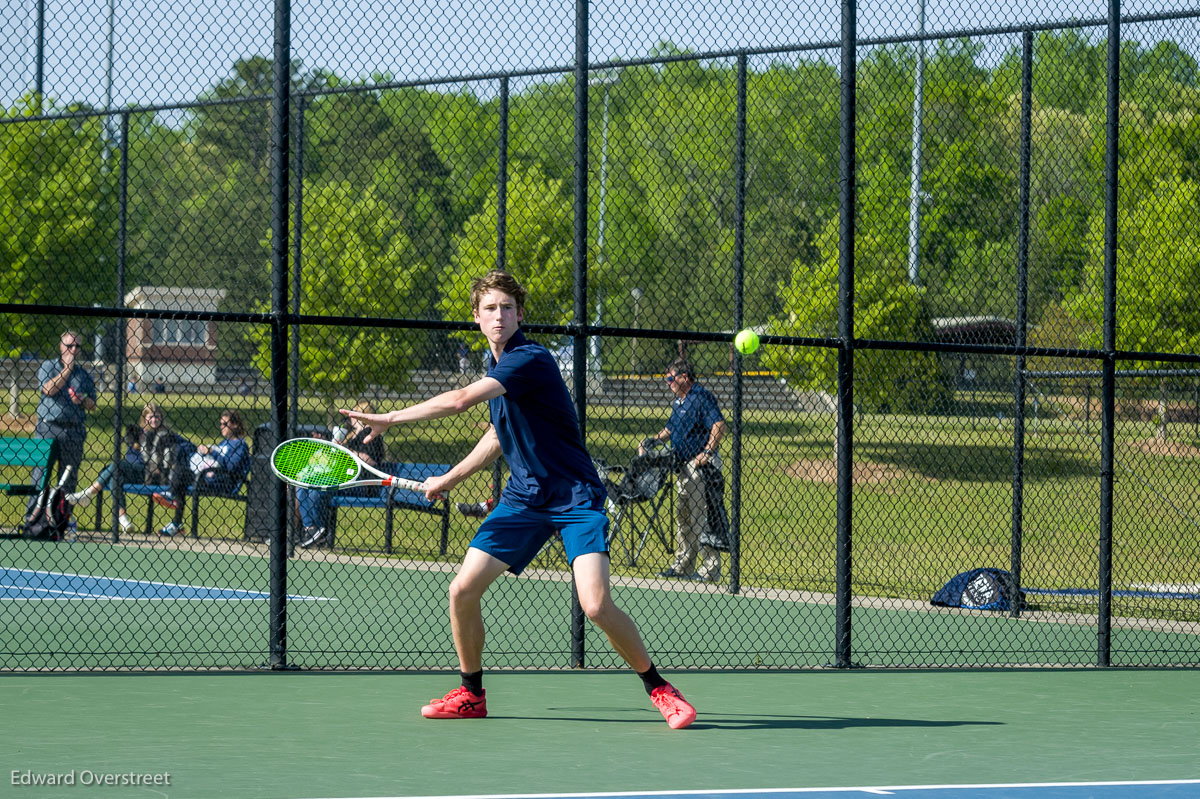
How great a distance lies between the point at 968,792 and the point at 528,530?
1.84 m

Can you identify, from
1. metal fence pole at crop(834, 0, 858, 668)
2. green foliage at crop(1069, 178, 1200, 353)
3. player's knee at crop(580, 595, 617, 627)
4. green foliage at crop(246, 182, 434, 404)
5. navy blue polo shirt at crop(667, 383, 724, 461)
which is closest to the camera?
player's knee at crop(580, 595, 617, 627)

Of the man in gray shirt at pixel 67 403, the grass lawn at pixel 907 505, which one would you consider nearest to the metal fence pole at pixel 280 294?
the grass lawn at pixel 907 505

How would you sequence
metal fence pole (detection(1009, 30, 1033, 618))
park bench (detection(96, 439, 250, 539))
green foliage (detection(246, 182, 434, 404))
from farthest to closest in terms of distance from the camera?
green foliage (detection(246, 182, 434, 404)), park bench (detection(96, 439, 250, 539)), metal fence pole (detection(1009, 30, 1033, 618))

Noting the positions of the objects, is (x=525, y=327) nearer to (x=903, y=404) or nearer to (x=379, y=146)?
(x=903, y=404)

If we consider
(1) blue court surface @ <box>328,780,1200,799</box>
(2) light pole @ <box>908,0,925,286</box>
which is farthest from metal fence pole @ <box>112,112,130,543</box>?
(1) blue court surface @ <box>328,780,1200,799</box>

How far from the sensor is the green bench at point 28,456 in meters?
12.5

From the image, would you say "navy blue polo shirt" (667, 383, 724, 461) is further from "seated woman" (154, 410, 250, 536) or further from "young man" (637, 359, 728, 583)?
"seated woman" (154, 410, 250, 536)

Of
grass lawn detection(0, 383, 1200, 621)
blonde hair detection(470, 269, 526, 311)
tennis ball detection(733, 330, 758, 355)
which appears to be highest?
blonde hair detection(470, 269, 526, 311)

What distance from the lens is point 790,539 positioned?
56.9 feet

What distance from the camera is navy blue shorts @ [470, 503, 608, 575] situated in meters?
5.94

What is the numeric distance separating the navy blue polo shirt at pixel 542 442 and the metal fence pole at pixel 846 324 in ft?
6.81

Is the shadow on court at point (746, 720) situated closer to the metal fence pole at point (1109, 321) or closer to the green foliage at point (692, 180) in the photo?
the metal fence pole at point (1109, 321)

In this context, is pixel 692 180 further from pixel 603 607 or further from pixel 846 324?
pixel 603 607

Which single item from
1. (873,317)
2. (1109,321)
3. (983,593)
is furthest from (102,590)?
(873,317)
